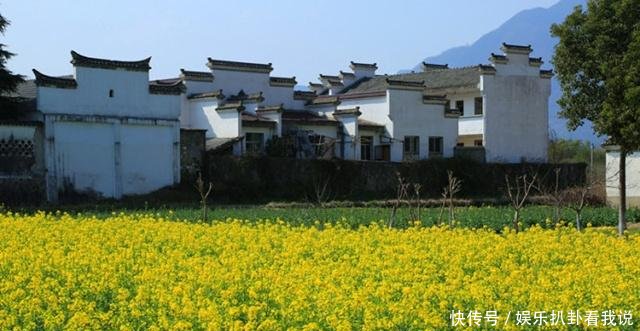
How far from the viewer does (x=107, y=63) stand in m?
35.2

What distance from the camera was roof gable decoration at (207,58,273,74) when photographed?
4478 centimetres

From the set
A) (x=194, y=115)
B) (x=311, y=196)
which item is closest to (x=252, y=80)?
(x=194, y=115)

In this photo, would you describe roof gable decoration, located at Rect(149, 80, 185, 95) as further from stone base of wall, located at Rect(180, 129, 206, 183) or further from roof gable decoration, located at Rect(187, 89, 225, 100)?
roof gable decoration, located at Rect(187, 89, 225, 100)

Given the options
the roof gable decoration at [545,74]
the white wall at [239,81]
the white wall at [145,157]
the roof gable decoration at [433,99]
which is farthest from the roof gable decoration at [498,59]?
the white wall at [145,157]

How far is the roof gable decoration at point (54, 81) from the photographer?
110 ft

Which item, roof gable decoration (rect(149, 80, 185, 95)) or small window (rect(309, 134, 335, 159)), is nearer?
roof gable decoration (rect(149, 80, 185, 95))

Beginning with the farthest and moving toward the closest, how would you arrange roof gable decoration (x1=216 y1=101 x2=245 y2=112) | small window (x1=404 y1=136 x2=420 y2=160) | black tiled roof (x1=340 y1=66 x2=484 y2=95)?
1. black tiled roof (x1=340 y1=66 x2=484 y2=95)
2. small window (x1=404 y1=136 x2=420 y2=160)
3. roof gable decoration (x1=216 y1=101 x2=245 y2=112)

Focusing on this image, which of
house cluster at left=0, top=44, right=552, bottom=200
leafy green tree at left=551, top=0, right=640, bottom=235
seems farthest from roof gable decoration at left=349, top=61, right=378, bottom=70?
leafy green tree at left=551, top=0, right=640, bottom=235

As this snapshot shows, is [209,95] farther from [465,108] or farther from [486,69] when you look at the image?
[465,108]

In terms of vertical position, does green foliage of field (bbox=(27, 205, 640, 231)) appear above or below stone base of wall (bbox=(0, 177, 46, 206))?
below

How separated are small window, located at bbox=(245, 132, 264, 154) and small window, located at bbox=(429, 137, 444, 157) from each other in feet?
30.4

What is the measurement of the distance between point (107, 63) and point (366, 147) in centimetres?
1438

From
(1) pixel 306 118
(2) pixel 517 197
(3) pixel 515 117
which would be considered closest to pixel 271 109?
(1) pixel 306 118

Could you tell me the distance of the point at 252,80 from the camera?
46.2m
